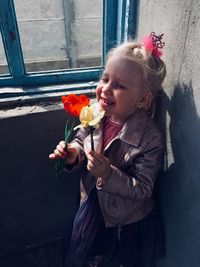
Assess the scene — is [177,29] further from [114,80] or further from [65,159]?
[65,159]

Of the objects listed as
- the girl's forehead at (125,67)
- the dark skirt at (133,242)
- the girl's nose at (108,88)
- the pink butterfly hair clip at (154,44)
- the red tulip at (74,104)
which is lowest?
the dark skirt at (133,242)

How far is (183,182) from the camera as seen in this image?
3.91 feet

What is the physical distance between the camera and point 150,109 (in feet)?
4.17

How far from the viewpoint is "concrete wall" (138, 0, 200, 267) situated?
3.22 feet

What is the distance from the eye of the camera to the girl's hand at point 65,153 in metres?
1.27

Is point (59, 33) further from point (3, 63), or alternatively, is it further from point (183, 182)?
point (183, 182)

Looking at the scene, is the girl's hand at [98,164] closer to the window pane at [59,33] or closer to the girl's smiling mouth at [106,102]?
the girl's smiling mouth at [106,102]

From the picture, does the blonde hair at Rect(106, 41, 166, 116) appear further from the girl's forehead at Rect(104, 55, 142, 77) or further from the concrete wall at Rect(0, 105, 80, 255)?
the concrete wall at Rect(0, 105, 80, 255)

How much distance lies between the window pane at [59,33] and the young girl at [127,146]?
1.31 ft

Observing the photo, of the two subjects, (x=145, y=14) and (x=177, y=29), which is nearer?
(x=177, y=29)

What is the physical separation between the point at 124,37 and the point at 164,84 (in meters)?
0.37

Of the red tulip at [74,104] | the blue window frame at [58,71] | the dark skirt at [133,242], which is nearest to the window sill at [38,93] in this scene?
the blue window frame at [58,71]

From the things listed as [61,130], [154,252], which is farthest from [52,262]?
[61,130]

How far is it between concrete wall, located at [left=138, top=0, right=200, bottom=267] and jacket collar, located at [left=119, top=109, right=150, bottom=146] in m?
0.11
